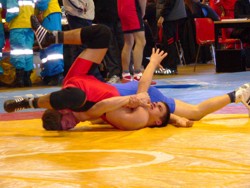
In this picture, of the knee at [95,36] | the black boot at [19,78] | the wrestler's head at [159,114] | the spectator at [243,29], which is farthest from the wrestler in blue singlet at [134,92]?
the spectator at [243,29]

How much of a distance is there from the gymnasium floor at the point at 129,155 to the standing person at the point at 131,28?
3.34m

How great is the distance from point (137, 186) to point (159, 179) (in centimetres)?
18

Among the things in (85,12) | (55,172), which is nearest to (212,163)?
(55,172)

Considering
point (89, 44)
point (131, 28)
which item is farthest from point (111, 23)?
point (89, 44)

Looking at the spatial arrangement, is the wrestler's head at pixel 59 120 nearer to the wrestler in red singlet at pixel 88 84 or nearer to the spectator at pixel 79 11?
the wrestler in red singlet at pixel 88 84

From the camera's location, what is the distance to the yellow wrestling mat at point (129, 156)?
3133mm

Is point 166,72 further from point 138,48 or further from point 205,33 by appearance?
point 138,48

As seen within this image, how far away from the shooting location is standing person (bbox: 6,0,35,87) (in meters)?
9.71

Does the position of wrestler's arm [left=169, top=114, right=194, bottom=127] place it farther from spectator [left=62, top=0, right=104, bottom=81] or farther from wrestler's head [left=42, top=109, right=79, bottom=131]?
spectator [left=62, top=0, right=104, bottom=81]

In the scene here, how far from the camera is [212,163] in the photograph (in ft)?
11.4

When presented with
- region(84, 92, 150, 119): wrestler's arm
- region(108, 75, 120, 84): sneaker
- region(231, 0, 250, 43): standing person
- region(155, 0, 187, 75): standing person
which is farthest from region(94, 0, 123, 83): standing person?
region(84, 92, 150, 119): wrestler's arm

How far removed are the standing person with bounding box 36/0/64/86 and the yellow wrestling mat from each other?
184 inches

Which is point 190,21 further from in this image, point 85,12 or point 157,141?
point 157,141

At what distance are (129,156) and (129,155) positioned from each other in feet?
0.12
